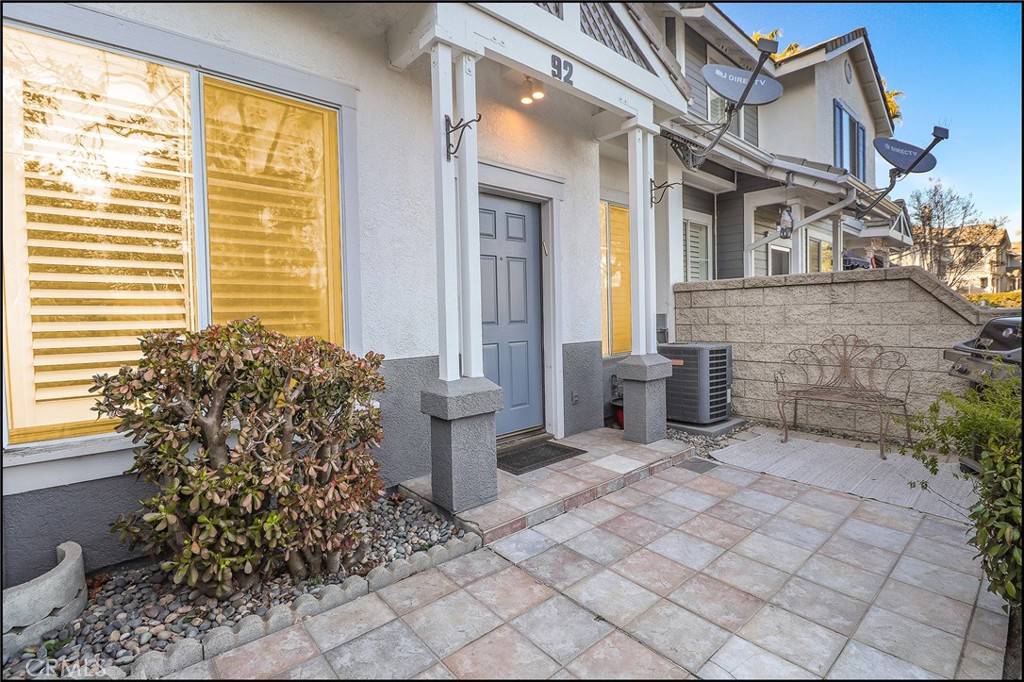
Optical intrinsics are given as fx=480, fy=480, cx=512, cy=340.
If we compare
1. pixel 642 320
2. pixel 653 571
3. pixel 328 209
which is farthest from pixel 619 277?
pixel 653 571

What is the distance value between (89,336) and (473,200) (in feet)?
7.14

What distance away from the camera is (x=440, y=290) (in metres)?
3.04

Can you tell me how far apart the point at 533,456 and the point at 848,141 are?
1023 cm

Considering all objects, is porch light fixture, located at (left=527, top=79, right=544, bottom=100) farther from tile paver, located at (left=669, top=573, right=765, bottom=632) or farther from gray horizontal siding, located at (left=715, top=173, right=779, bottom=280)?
gray horizontal siding, located at (left=715, top=173, right=779, bottom=280)

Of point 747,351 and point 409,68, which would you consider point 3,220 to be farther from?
point 747,351

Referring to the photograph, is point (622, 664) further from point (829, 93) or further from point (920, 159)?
point (829, 93)

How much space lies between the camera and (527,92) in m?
4.05

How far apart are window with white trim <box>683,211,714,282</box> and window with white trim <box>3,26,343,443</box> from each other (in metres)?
5.87

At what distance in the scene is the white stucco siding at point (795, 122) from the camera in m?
8.80

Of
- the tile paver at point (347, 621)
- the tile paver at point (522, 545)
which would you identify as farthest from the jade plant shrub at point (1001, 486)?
the tile paver at point (347, 621)

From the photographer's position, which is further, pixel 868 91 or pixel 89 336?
pixel 868 91

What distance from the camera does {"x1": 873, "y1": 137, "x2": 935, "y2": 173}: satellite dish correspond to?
22.0ft

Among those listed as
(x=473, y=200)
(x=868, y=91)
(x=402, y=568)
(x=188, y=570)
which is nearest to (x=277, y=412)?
(x=188, y=570)

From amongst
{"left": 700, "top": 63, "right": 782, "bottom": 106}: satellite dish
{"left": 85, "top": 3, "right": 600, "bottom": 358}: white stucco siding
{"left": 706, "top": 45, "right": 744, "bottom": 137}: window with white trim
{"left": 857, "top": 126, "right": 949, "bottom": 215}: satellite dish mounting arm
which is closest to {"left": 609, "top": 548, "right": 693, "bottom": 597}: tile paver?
{"left": 85, "top": 3, "right": 600, "bottom": 358}: white stucco siding
